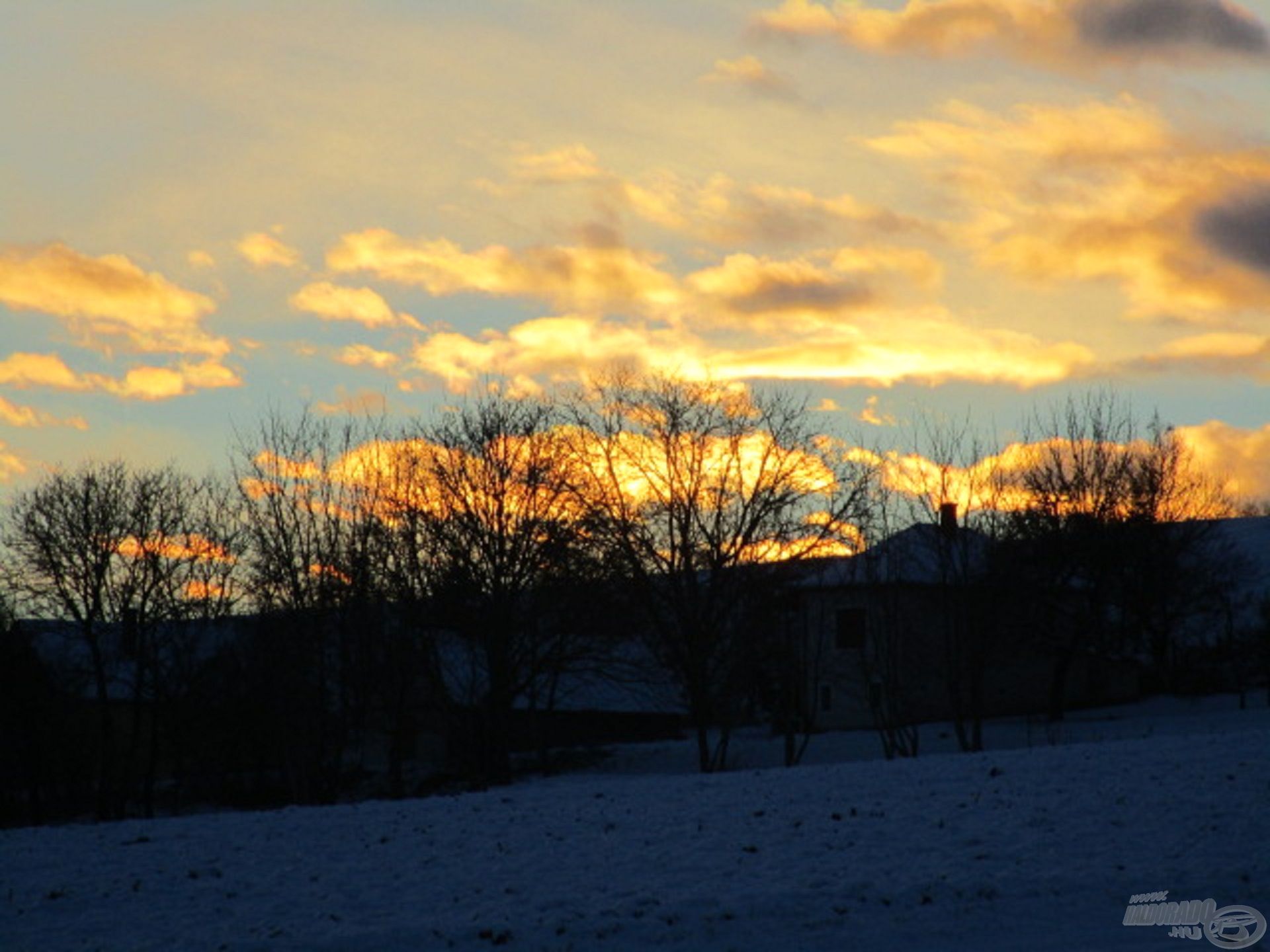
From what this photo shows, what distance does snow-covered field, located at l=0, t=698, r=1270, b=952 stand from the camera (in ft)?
52.0

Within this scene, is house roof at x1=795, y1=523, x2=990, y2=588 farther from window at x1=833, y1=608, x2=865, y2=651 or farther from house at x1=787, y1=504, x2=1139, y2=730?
window at x1=833, y1=608, x2=865, y2=651

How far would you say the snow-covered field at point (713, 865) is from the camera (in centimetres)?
1586

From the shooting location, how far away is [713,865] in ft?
60.1

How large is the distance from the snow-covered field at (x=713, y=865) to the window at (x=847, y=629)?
130 ft

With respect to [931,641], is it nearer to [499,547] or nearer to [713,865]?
[499,547]

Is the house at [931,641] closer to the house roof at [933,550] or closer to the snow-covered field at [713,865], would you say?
the house roof at [933,550]

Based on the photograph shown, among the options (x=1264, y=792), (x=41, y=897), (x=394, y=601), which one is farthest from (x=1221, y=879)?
(x=394, y=601)

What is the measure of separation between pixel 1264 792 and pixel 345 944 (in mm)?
12730

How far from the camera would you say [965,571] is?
4216 centimetres

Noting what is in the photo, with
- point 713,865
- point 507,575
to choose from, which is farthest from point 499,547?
point 713,865

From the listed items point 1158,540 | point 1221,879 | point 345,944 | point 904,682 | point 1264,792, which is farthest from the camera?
point 1158,540

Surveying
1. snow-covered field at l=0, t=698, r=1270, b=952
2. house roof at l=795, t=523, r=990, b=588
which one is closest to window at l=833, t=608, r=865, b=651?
house roof at l=795, t=523, r=990, b=588

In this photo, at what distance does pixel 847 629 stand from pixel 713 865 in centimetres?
4941

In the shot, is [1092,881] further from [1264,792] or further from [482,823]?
[482,823]
